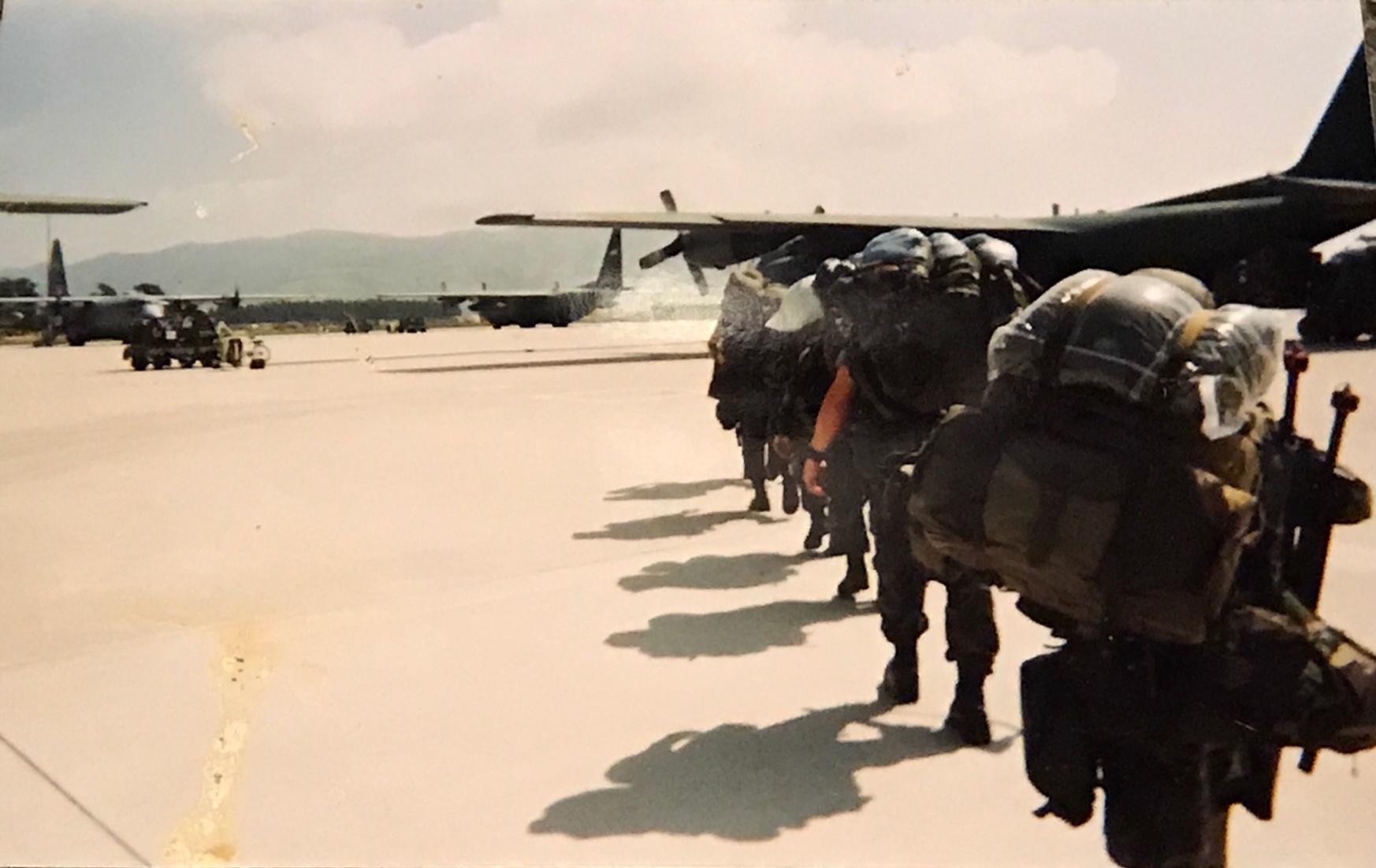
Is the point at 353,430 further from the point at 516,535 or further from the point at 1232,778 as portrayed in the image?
the point at 1232,778

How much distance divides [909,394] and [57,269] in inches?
166

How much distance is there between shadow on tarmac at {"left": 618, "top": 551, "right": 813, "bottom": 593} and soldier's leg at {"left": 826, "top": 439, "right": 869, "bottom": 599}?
370 mm

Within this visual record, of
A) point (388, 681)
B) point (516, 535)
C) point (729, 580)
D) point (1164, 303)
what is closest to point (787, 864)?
point (1164, 303)

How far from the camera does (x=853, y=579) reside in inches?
217

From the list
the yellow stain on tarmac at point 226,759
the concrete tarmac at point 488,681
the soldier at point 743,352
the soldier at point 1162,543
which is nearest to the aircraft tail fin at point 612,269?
the concrete tarmac at point 488,681

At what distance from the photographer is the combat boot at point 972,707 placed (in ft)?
12.3

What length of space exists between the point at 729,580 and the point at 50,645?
3328mm

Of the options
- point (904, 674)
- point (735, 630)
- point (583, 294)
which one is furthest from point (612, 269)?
point (904, 674)

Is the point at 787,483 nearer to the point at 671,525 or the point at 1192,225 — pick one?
the point at 671,525

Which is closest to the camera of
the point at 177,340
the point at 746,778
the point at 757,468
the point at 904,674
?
the point at 746,778

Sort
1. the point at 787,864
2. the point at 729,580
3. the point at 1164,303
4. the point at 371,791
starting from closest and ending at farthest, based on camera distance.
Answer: the point at 1164,303
the point at 787,864
the point at 371,791
the point at 729,580

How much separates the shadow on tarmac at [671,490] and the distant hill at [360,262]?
2.52 m

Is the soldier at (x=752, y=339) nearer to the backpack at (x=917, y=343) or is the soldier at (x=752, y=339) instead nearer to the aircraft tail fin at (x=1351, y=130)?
the backpack at (x=917, y=343)

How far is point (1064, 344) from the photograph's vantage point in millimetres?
2314
